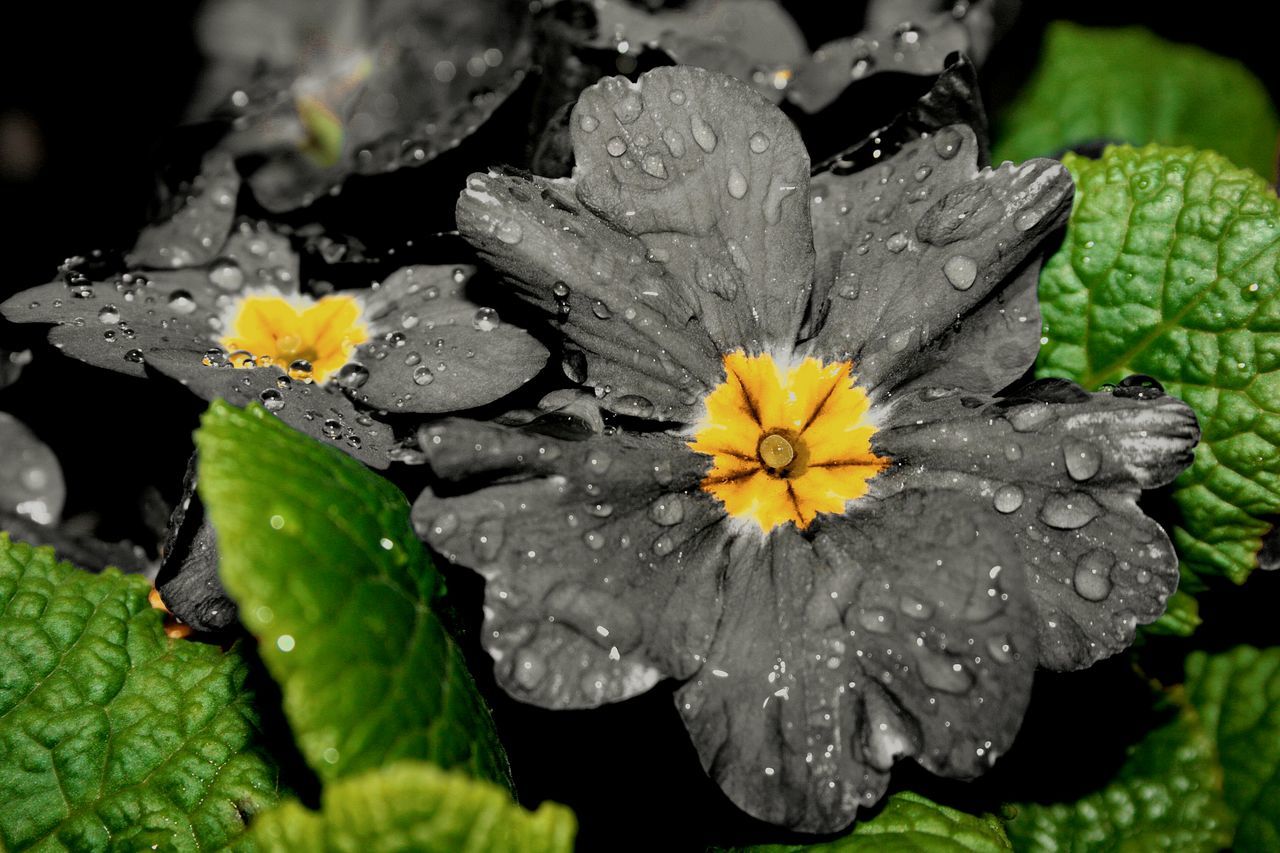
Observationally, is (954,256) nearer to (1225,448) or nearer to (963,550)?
(963,550)

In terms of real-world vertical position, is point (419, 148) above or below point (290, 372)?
above

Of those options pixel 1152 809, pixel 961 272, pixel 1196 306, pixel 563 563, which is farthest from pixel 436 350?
pixel 1152 809

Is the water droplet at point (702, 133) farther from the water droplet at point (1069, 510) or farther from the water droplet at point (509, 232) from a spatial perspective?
the water droplet at point (1069, 510)

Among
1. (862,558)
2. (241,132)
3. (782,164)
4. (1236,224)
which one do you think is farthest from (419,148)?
(1236,224)

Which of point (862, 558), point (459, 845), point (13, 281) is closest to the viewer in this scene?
point (459, 845)

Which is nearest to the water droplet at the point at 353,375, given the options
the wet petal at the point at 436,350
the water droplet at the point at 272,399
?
the wet petal at the point at 436,350

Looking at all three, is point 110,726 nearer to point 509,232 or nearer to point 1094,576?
point 509,232

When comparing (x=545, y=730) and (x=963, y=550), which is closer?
(x=963, y=550)

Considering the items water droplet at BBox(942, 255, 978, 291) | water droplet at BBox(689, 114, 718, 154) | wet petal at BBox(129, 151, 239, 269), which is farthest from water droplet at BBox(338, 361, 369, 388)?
water droplet at BBox(942, 255, 978, 291)
